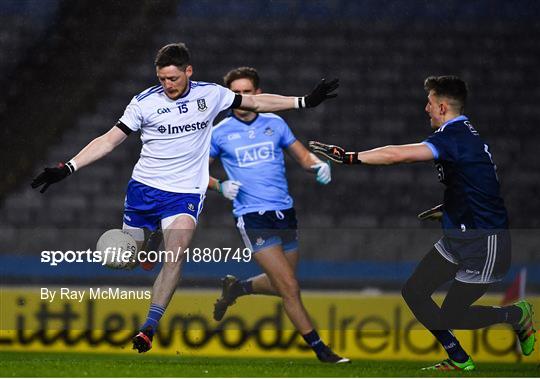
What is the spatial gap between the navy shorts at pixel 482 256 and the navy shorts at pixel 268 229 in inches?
48.1

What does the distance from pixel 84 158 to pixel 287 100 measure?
123 centimetres

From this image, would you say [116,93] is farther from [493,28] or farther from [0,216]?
[493,28]

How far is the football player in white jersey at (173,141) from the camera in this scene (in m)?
7.12

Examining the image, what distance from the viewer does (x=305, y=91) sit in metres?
13.0

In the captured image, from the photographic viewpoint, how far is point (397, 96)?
13.1 meters

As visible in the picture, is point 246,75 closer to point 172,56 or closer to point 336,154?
point 172,56

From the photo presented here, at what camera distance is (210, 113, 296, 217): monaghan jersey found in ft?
25.4

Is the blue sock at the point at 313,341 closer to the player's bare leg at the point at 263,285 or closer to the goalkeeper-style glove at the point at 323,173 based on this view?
the player's bare leg at the point at 263,285

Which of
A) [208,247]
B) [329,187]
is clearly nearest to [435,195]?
[329,187]

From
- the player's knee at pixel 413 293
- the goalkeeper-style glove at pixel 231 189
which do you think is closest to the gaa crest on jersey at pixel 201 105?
the goalkeeper-style glove at pixel 231 189

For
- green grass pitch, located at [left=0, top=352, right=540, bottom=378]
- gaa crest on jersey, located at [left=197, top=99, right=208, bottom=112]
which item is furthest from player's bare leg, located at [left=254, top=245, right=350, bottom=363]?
gaa crest on jersey, located at [left=197, top=99, right=208, bottom=112]

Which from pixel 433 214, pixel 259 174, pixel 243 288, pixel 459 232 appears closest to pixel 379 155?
pixel 459 232
